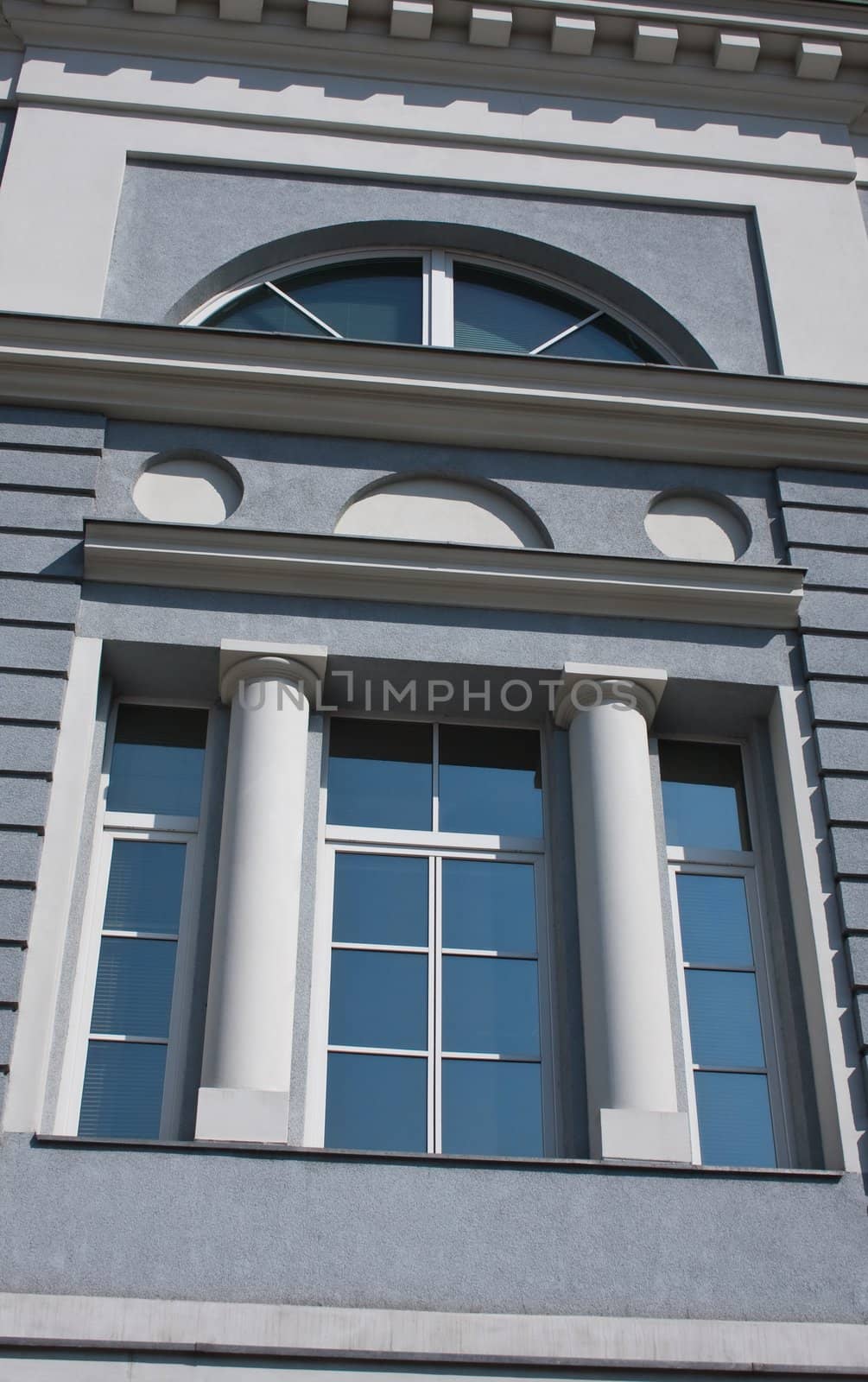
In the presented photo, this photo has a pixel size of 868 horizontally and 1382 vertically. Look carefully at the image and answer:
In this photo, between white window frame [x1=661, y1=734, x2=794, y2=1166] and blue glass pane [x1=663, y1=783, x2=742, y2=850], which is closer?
white window frame [x1=661, y1=734, x2=794, y2=1166]

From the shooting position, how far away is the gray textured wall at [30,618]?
791 cm

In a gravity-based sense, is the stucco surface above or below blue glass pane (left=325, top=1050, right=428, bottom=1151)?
below

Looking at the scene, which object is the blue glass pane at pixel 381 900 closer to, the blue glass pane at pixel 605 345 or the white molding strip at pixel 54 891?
the white molding strip at pixel 54 891

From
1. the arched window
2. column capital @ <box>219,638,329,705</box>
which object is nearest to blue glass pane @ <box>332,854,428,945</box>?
column capital @ <box>219,638,329,705</box>

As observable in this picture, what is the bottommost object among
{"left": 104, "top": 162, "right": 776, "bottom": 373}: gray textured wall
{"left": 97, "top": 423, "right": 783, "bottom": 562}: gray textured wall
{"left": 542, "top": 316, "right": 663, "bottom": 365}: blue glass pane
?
{"left": 97, "top": 423, "right": 783, "bottom": 562}: gray textured wall

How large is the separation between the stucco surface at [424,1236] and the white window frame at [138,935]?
57cm

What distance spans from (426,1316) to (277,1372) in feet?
2.08

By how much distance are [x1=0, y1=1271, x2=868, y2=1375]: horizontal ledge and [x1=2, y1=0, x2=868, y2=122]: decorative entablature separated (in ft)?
26.1

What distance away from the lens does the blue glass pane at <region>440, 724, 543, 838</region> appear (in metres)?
8.98

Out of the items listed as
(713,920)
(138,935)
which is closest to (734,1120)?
(713,920)

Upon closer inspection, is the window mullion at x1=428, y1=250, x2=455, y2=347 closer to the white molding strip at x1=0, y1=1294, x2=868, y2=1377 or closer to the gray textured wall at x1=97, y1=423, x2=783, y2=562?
the gray textured wall at x1=97, y1=423, x2=783, y2=562

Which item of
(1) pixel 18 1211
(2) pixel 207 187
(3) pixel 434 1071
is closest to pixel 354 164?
(2) pixel 207 187

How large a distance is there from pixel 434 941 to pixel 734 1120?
167 cm

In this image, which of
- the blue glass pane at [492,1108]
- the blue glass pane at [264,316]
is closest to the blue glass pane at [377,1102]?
the blue glass pane at [492,1108]
